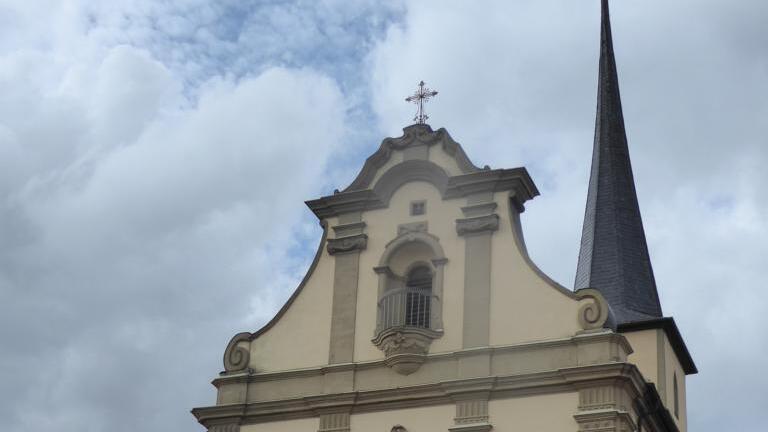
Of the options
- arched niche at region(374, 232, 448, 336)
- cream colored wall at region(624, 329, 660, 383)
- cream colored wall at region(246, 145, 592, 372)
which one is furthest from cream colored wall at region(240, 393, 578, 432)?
cream colored wall at region(624, 329, 660, 383)

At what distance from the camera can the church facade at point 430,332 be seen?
29797 millimetres

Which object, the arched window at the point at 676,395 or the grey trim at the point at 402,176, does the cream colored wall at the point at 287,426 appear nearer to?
the grey trim at the point at 402,176

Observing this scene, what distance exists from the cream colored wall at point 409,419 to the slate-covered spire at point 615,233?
28.0ft

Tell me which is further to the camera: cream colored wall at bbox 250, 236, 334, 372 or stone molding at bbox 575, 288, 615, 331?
cream colored wall at bbox 250, 236, 334, 372

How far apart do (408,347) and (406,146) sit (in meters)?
4.93

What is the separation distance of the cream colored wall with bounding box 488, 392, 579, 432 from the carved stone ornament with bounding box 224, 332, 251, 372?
609 cm

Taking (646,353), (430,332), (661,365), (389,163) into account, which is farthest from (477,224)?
(661,365)

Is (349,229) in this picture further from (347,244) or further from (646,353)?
(646,353)

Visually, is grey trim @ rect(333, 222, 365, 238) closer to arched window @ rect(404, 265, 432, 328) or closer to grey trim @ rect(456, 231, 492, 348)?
arched window @ rect(404, 265, 432, 328)

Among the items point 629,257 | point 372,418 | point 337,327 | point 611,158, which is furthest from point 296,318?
point 611,158

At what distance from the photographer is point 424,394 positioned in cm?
3069

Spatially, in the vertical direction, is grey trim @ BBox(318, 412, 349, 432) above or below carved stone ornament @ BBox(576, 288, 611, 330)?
below

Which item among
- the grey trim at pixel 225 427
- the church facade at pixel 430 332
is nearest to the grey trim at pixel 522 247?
the church facade at pixel 430 332

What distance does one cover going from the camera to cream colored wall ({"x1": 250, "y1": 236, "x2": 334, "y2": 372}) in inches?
1282
